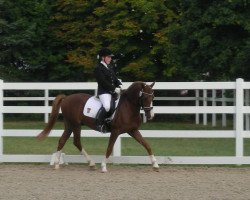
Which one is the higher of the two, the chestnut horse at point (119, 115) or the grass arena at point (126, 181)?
the chestnut horse at point (119, 115)

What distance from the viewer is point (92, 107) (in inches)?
511

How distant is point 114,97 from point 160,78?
2181cm

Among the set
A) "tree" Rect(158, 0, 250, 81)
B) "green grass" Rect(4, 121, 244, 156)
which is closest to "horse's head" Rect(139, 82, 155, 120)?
"green grass" Rect(4, 121, 244, 156)

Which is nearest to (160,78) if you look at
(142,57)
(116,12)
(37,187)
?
(142,57)

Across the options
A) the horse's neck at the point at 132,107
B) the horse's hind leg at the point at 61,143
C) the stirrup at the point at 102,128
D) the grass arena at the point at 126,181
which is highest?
the horse's neck at the point at 132,107

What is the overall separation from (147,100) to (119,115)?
719mm

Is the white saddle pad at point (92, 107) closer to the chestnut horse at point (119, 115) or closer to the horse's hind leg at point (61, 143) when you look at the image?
the chestnut horse at point (119, 115)

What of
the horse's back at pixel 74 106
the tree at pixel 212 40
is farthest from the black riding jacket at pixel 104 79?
the tree at pixel 212 40

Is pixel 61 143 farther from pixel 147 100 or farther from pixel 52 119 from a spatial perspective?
pixel 147 100

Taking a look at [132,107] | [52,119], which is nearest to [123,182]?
[132,107]

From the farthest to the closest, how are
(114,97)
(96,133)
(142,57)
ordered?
(142,57) → (96,133) → (114,97)

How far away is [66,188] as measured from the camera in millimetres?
10508

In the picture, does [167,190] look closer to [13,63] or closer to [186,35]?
[186,35]

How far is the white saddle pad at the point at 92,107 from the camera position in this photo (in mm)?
12930
